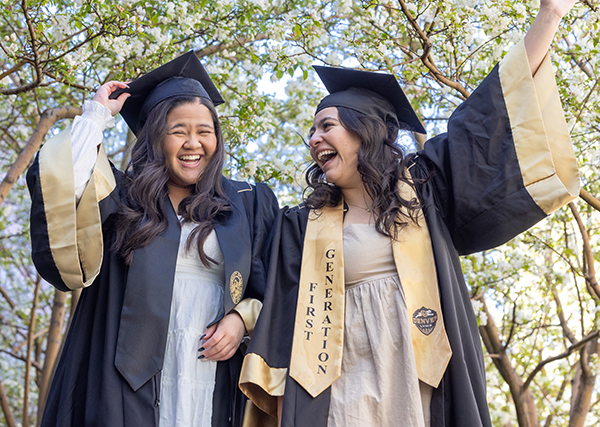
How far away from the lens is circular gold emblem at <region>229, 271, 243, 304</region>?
7.92ft

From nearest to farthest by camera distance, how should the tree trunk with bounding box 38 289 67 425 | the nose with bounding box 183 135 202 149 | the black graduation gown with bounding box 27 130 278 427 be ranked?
the black graduation gown with bounding box 27 130 278 427 < the nose with bounding box 183 135 202 149 < the tree trunk with bounding box 38 289 67 425

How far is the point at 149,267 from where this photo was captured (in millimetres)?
2369

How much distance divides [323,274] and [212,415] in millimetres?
697

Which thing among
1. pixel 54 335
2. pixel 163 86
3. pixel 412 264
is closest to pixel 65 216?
pixel 163 86

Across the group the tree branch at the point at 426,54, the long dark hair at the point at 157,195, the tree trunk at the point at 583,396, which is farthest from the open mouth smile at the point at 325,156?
the tree trunk at the point at 583,396

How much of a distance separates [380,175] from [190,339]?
993mm

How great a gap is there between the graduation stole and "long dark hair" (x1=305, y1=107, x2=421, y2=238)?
0.14 ft

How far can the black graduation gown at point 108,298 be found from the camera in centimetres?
224

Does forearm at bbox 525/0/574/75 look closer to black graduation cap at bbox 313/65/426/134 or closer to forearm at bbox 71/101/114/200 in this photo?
black graduation cap at bbox 313/65/426/134

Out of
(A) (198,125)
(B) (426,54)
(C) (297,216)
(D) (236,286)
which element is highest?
(B) (426,54)

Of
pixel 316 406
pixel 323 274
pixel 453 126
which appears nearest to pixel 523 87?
pixel 453 126

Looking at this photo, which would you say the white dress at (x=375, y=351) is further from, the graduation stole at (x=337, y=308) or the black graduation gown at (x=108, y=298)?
the black graduation gown at (x=108, y=298)

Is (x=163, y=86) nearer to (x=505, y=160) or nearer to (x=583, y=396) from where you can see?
(x=505, y=160)

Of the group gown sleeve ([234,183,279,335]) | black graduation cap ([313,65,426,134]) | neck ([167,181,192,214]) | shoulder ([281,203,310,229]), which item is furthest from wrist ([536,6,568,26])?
neck ([167,181,192,214])
